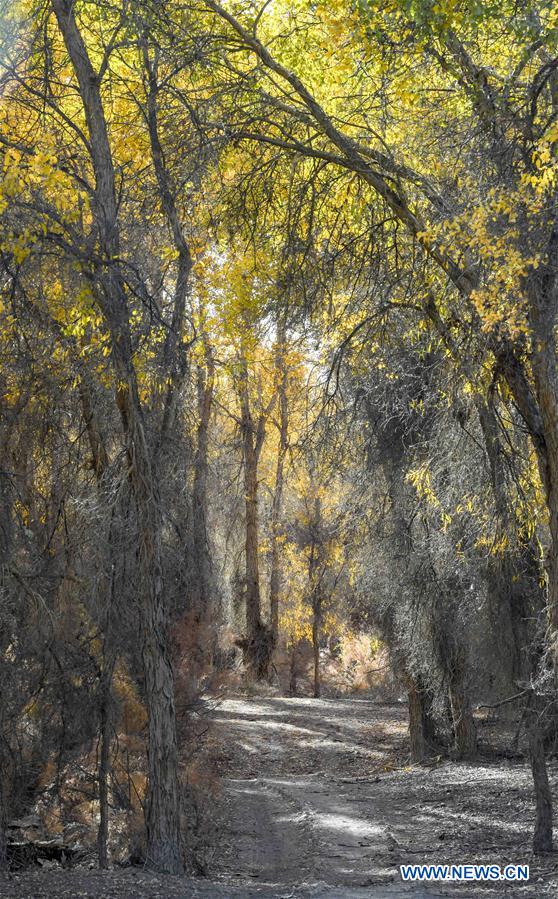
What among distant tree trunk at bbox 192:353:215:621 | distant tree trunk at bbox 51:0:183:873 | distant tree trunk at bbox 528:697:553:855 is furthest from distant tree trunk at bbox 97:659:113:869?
distant tree trunk at bbox 528:697:553:855

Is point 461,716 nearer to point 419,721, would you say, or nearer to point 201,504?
point 419,721

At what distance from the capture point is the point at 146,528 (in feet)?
29.8

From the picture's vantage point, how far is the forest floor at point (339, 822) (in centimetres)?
817

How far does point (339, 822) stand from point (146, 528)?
22.6ft

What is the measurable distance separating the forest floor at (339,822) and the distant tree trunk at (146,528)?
0.57 meters

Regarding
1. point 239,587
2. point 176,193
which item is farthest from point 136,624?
point 239,587

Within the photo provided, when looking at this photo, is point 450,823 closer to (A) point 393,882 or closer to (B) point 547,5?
(A) point 393,882

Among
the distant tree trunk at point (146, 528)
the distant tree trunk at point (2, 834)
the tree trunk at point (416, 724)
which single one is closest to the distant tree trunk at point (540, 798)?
the distant tree trunk at point (146, 528)

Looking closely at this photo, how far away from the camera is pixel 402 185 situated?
27.3 feet

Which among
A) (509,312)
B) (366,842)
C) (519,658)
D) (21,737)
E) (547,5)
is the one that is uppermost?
(547,5)

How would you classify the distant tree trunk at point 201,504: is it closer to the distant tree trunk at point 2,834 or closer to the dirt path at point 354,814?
the dirt path at point 354,814

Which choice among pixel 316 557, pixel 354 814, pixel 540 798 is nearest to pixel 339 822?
pixel 354 814

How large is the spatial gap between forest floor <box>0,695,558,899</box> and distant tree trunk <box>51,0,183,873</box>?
57 cm

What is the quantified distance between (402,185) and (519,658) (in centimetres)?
600
